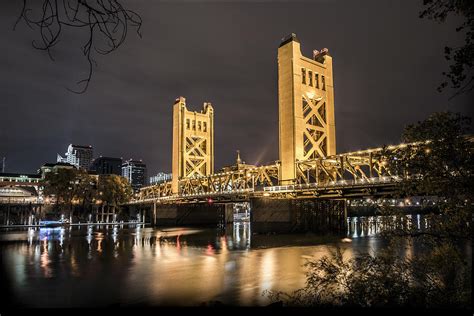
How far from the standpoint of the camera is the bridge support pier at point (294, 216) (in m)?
53.2

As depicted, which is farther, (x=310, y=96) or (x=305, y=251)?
(x=310, y=96)

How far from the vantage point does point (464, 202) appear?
808 cm

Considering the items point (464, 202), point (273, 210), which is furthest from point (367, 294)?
point (273, 210)

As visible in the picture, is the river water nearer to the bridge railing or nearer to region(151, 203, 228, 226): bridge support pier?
the bridge railing

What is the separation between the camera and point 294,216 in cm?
5338

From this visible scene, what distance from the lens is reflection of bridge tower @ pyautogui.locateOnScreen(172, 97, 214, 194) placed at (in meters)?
105

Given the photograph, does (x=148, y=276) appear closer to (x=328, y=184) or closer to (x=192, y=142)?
(x=328, y=184)

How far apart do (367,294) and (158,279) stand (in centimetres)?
1588

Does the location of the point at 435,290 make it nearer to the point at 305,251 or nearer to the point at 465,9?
the point at 465,9

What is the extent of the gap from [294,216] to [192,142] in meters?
62.3

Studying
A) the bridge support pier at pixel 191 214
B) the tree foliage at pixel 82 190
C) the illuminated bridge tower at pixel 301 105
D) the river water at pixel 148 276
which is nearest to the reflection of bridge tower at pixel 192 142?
the bridge support pier at pixel 191 214

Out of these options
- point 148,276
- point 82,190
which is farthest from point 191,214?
point 148,276

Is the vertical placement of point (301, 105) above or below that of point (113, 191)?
above

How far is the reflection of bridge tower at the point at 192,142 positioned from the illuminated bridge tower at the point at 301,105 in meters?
46.8
